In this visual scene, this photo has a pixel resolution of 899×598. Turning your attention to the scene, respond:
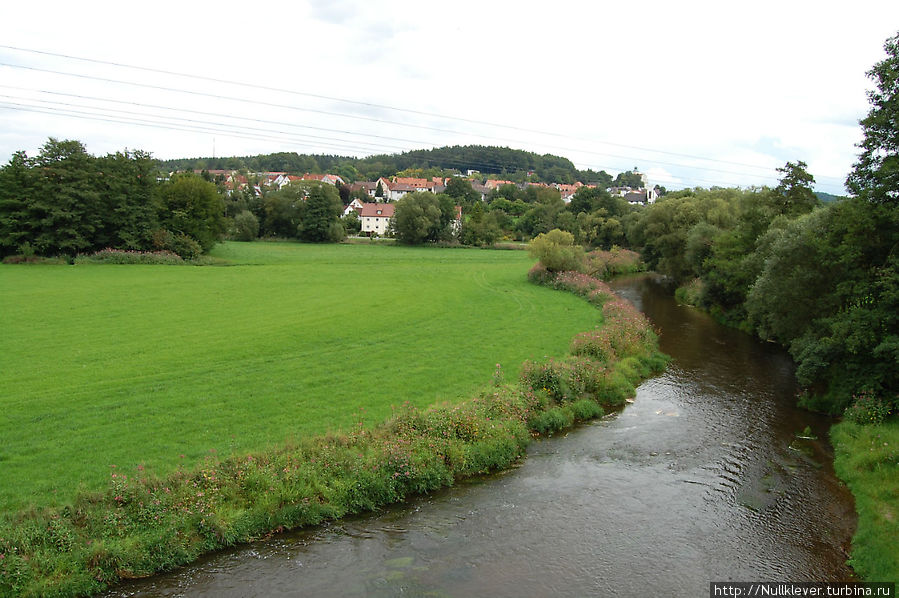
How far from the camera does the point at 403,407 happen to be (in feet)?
60.6

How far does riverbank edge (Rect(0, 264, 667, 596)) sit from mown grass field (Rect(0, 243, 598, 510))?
3.69 feet

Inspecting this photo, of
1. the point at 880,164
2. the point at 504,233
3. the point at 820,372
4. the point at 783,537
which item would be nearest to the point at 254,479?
the point at 783,537

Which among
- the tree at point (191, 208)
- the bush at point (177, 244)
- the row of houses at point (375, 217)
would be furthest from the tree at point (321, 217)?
the bush at point (177, 244)

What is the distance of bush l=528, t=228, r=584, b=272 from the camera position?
52.7m

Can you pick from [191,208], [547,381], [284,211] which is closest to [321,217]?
[284,211]

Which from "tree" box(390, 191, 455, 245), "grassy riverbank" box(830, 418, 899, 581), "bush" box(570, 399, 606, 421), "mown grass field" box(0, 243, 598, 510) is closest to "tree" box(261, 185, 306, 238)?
"tree" box(390, 191, 455, 245)

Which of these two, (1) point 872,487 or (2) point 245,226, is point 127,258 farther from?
(1) point 872,487

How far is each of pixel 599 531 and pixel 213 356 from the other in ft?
57.7

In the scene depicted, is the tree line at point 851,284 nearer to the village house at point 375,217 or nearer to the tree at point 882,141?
the tree at point 882,141

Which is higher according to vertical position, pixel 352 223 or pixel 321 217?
pixel 321 217

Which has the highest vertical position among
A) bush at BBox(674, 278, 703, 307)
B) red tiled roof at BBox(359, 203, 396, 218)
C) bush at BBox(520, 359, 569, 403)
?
red tiled roof at BBox(359, 203, 396, 218)

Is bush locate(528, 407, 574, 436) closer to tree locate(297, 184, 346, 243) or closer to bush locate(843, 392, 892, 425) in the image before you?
bush locate(843, 392, 892, 425)

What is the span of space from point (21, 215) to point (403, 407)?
52945 millimetres

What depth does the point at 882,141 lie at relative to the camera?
20641mm
